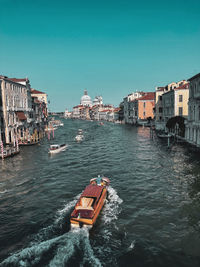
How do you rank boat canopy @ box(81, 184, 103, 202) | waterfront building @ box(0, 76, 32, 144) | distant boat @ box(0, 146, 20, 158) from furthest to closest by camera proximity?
waterfront building @ box(0, 76, 32, 144) < distant boat @ box(0, 146, 20, 158) < boat canopy @ box(81, 184, 103, 202)

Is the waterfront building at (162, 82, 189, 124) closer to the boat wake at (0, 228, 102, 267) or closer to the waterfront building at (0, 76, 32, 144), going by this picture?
the waterfront building at (0, 76, 32, 144)

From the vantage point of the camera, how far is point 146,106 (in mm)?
103812

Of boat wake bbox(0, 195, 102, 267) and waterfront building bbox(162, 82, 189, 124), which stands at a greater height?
waterfront building bbox(162, 82, 189, 124)

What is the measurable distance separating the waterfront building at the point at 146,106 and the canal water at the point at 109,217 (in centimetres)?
7669

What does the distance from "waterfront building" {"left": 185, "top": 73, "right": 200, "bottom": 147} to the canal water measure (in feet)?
31.3

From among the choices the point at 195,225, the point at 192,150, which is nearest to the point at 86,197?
the point at 195,225

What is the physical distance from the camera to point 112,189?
20688 millimetres

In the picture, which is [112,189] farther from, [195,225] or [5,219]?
[5,219]

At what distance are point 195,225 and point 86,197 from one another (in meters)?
7.87

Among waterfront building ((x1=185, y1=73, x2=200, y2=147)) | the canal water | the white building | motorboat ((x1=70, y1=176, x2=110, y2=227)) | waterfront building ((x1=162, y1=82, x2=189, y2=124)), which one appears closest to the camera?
the canal water

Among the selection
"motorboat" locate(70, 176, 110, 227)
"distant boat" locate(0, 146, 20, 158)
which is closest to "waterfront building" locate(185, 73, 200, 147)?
"motorboat" locate(70, 176, 110, 227)

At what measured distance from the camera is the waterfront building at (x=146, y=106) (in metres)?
103

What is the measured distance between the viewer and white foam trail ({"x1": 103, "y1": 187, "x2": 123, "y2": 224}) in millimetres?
15183

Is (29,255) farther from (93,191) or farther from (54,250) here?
(93,191)
